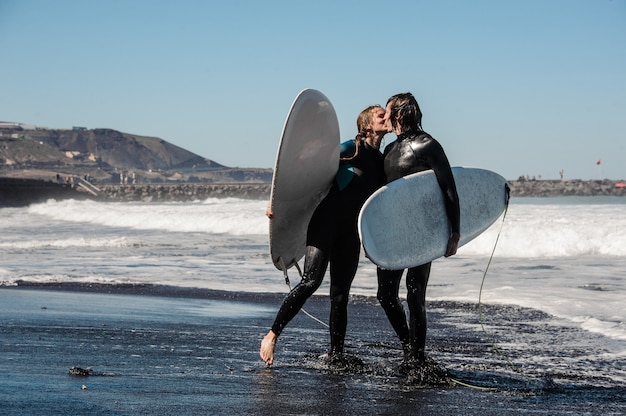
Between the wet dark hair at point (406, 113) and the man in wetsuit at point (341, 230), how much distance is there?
0.17m

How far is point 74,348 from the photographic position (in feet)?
17.1

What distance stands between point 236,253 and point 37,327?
9.02 m

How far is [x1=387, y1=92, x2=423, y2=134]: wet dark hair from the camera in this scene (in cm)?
483

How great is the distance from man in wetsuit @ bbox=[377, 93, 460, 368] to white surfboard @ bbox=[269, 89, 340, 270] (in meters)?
0.36

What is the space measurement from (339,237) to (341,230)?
0.04 m

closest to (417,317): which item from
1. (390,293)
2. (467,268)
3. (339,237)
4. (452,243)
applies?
(390,293)

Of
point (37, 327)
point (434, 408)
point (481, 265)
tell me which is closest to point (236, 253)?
point (481, 265)

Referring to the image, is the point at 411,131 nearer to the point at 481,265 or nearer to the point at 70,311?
the point at 70,311

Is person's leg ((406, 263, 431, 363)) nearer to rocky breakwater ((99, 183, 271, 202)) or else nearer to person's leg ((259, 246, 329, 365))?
person's leg ((259, 246, 329, 365))

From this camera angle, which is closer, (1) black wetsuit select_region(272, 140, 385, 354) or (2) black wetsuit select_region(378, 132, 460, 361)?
(2) black wetsuit select_region(378, 132, 460, 361)

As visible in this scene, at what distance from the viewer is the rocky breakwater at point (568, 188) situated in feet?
324

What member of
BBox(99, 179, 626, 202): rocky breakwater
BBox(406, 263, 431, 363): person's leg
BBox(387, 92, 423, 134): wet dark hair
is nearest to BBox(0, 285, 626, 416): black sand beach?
BBox(406, 263, 431, 363): person's leg

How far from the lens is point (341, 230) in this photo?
4988 millimetres

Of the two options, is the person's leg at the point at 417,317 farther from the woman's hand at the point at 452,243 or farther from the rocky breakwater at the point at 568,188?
the rocky breakwater at the point at 568,188
